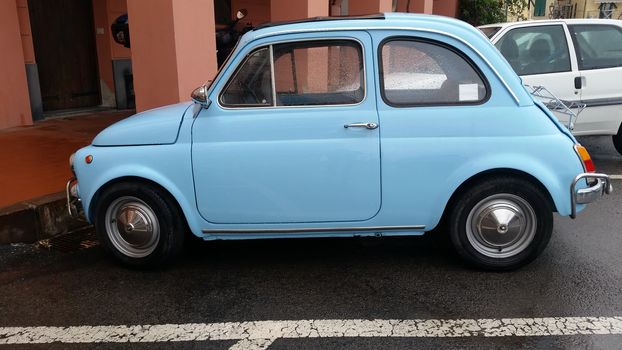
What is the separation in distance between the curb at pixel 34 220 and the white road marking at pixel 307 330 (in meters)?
1.63

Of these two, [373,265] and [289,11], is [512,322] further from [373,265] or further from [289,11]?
[289,11]

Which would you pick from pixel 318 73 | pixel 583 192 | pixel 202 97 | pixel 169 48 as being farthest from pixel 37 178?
pixel 583 192

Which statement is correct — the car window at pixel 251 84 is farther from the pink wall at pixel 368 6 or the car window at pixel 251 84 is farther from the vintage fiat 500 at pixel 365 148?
the pink wall at pixel 368 6

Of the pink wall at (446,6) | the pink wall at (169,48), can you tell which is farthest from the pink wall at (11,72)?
the pink wall at (446,6)

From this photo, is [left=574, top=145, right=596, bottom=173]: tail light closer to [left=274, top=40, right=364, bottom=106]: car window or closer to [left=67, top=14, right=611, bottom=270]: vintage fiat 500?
[left=67, top=14, right=611, bottom=270]: vintage fiat 500

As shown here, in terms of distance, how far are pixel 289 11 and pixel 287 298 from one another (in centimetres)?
626

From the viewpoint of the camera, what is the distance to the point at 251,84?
387 centimetres

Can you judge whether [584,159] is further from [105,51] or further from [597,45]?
[105,51]

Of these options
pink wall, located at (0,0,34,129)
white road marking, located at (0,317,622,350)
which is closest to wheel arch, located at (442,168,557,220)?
white road marking, located at (0,317,622,350)

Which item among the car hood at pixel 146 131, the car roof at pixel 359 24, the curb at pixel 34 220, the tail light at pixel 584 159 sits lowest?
the curb at pixel 34 220

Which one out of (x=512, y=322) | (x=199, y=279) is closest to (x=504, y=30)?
(x=512, y=322)

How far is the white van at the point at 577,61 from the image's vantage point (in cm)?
649

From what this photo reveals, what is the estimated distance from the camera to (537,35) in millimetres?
6703

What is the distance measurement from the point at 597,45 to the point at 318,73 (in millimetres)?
4524
